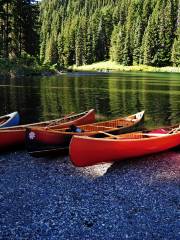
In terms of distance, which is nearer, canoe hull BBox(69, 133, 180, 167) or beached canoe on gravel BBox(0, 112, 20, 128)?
canoe hull BBox(69, 133, 180, 167)

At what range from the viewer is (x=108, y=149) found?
44.8 feet

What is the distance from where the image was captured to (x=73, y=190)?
1177cm

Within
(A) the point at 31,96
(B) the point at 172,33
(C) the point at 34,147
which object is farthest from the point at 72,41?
(C) the point at 34,147

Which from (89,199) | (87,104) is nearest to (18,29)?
(87,104)

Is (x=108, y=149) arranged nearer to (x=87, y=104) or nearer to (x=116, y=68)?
(x=87, y=104)

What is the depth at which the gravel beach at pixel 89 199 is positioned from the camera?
9.19 metres

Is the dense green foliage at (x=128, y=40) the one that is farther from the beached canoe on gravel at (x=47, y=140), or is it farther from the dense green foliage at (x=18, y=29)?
the beached canoe on gravel at (x=47, y=140)

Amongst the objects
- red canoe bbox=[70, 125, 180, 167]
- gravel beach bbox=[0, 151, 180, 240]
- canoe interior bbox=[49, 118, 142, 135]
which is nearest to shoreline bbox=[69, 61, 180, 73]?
canoe interior bbox=[49, 118, 142, 135]

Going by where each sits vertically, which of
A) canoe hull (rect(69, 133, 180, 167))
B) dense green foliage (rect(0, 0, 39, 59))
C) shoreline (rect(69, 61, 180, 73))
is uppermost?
dense green foliage (rect(0, 0, 39, 59))

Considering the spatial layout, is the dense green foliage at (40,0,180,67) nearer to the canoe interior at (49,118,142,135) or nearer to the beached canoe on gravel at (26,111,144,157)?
the canoe interior at (49,118,142,135)

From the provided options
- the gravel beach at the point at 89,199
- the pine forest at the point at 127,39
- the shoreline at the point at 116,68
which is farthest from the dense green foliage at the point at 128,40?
the gravel beach at the point at 89,199

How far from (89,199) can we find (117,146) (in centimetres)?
328

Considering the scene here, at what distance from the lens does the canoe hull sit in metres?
13.2

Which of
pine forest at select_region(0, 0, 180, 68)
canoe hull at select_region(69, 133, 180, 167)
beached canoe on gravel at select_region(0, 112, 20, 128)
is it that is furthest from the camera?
pine forest at select_region(0, 0, 180, 68)
